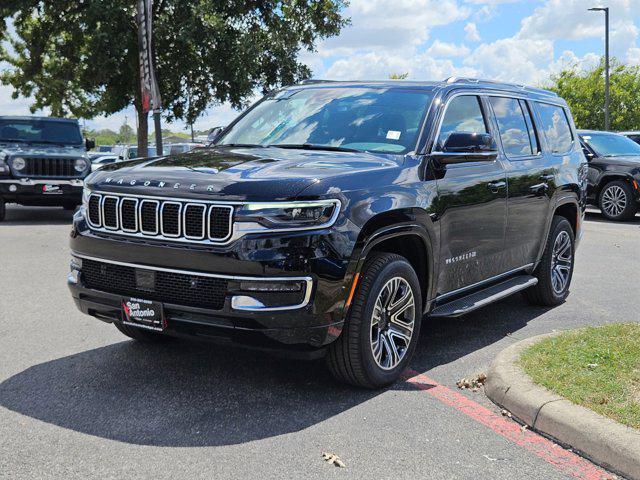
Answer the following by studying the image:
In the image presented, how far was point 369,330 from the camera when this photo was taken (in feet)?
14.9

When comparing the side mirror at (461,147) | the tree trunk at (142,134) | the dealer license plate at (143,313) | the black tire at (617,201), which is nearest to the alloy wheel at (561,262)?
the side mirror at (461,147)

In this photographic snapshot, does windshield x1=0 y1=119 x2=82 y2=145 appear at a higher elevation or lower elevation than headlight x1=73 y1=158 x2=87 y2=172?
higher

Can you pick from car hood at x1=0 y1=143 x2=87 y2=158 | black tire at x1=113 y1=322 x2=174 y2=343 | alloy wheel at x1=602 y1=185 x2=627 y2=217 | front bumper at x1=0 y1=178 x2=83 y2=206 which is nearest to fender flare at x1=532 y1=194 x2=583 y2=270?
black tire at x1=113 y1=322 x2=174 y2=343

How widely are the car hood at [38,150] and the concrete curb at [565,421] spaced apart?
39.5 ft

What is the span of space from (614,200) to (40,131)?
11.8m

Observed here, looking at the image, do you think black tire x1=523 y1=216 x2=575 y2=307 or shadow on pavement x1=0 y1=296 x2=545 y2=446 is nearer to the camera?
shadow on pavement x1=0 y1=296 x2=545 y2=446

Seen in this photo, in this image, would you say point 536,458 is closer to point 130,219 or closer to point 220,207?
point 220,207

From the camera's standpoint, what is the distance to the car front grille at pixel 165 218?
13.7 feet

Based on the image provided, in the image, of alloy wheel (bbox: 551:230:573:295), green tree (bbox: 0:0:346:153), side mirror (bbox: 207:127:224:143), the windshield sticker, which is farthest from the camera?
green tree (bbox: 0:0:346:153)

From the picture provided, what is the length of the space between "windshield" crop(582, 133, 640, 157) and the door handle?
36.1ft

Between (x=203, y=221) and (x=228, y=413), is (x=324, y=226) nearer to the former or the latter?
(x=203, y=221)

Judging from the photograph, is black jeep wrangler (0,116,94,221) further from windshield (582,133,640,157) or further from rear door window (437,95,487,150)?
rear door window (437,95,487,150)

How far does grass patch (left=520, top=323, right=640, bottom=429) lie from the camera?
418 centimetres

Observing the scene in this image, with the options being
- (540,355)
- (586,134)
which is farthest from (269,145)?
(586,134)
